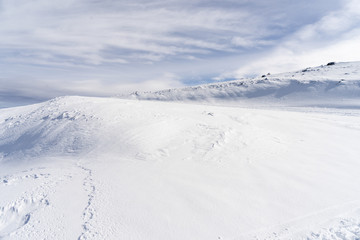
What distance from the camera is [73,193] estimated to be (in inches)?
151

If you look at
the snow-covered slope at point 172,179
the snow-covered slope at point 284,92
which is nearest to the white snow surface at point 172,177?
the snow-covered slope at point 172,179

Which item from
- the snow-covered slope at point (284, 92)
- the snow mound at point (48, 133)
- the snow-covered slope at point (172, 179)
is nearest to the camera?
the snow-covered slope at point (172, 179)

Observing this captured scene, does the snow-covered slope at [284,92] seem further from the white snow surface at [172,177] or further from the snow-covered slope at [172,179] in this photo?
the snow-covered slope at [172,179]

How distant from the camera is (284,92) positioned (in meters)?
23.6

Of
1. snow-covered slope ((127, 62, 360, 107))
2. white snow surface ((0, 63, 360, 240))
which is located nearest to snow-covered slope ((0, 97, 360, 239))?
white snow surface ((0, 63, 360, 240))

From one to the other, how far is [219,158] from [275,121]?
4407 mm

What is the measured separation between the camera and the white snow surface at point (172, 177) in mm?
3076

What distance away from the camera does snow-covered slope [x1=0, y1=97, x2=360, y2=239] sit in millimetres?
3072

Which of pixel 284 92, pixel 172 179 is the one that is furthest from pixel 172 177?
pixel 284 92

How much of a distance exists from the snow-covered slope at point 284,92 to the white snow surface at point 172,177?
47.7 feet

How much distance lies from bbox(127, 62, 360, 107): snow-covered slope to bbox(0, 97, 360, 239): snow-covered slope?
15.0 metres

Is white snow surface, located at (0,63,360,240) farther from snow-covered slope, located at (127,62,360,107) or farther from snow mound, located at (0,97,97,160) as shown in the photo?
snow-covered slope, located at (127,62,360,107)

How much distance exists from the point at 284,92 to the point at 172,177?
2284cm

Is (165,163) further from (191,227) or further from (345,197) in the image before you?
(345,197)
